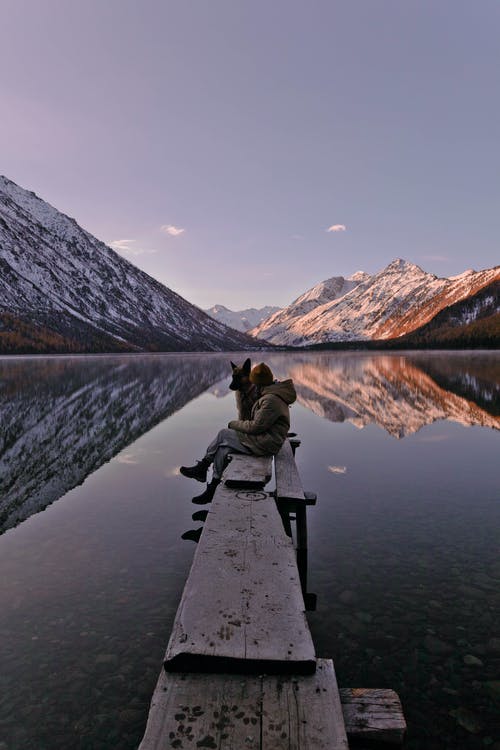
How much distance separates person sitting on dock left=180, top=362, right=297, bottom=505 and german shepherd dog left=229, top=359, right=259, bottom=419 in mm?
986

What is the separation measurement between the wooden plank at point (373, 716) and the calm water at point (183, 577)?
50.3 inches

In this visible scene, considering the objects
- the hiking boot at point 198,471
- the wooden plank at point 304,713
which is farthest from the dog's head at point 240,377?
the wooden plank at point 304,713

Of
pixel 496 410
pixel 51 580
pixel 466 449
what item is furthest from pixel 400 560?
pixel 496 410

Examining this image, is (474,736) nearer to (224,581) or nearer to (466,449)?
(224,581)

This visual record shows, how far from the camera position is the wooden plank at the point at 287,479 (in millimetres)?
8836

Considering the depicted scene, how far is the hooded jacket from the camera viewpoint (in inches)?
440

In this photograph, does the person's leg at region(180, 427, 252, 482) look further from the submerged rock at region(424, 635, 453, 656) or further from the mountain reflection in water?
the submerged rock at region(424, 635, 453, 656)

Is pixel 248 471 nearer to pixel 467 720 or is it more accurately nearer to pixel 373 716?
pixel 467 720

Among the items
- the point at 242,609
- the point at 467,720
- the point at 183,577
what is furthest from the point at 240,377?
the point at 467,720

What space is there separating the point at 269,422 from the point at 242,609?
669 cm

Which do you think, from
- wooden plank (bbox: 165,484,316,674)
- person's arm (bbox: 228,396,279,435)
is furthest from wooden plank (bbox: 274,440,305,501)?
wooden plank (bbox: 165,484,316,674)

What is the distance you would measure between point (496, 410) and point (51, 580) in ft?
84.9

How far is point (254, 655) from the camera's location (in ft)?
13.0

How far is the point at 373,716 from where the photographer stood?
3.86 metres
